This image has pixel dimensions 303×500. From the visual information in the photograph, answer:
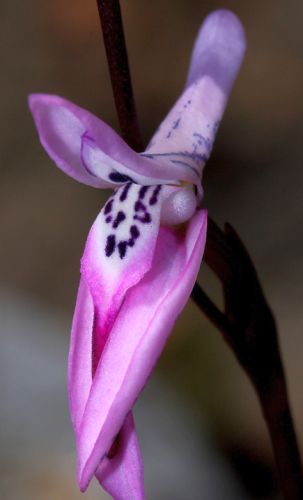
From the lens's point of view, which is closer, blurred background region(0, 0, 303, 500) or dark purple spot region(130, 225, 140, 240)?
dark purple spot region(130, 225, 140, 240)

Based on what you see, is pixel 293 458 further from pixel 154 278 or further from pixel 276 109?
pixel 276 109

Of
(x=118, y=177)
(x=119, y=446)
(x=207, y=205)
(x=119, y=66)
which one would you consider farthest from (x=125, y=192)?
(x=207, y=205)

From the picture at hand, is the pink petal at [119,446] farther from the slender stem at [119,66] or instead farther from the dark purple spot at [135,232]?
the slender stem at [119,66]

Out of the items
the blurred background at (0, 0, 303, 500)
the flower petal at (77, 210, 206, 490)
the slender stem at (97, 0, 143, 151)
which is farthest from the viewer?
the blurred background at (0, 0, 303, 500)

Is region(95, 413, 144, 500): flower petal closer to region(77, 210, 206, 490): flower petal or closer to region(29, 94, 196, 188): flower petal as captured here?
region(77, 210, 206, 490): flower petal

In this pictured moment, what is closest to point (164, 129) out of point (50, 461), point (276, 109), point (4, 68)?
point (50, 461)

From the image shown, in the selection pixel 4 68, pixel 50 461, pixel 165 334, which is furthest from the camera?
pixel 4 68

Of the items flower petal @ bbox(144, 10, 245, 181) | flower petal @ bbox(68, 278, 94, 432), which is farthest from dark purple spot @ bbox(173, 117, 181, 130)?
flower petal @ bbox(68, 278, 94, 432)

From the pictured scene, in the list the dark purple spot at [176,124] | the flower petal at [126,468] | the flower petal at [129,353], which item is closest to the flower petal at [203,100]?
the dark purple spot at [176,124]
